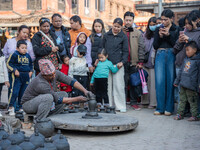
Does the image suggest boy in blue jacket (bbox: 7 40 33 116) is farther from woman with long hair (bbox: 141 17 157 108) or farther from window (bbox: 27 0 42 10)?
window (bbox: 27 0 42 10)

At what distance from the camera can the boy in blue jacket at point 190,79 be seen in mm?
6906

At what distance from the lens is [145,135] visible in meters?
5.66

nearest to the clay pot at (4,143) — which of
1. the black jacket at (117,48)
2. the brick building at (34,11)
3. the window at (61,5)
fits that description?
the black jacket at (117,48)

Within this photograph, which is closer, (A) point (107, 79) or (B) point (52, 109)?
(B) point (52, 109)

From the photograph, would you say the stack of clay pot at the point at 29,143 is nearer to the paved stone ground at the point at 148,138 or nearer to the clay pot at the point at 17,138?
the clay pot at the point at 17,138

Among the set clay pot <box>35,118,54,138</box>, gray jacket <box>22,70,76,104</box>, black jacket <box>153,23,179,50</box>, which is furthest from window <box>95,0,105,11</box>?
clay pot <box>35,118,54,138</box>

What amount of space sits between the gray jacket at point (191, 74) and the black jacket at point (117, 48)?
1586 millimetres

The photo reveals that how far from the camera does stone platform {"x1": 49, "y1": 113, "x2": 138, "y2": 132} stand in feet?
17.8

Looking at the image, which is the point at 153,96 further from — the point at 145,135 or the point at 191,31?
the point at 145,135

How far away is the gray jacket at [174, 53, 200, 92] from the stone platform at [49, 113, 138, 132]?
1.64 metres

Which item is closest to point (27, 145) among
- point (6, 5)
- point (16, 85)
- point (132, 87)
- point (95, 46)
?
point (16, 85)

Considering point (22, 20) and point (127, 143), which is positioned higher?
point (22, 20)

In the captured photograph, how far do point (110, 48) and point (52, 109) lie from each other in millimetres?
2612

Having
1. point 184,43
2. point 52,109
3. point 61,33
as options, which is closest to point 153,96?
point 184,43
